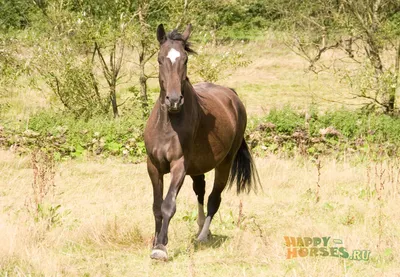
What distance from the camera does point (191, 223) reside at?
24.5 feet

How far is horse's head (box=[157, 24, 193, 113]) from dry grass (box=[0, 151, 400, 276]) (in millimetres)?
1402

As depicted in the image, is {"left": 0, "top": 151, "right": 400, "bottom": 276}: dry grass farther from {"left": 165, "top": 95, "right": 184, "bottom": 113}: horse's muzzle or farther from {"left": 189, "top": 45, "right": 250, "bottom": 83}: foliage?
{"left": 189, "top": 45, "right": 250, "bottom": 83}: foliage

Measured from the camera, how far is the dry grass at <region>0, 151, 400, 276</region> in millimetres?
5637

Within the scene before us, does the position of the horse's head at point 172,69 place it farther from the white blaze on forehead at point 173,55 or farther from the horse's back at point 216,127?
the horse's back at point 216,127

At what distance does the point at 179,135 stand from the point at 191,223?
160 centimetres

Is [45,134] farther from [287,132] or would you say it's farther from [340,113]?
[340,113]

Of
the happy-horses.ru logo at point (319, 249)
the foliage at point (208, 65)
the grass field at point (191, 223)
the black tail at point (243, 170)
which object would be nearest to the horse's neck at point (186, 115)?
the grass field at point (191, 223)

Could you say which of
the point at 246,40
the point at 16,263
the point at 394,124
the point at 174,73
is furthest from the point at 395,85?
the point at 246,40

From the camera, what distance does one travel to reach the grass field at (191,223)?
223 inches

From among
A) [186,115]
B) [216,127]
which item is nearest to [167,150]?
[186,115]

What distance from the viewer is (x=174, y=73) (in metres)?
5.94

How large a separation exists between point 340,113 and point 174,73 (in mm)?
6921

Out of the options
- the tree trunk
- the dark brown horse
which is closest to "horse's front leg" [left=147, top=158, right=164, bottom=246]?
the dark brown horse

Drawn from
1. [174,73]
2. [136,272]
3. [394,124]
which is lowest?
[136,272]
